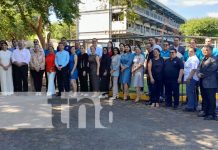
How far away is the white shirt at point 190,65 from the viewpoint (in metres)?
10.2

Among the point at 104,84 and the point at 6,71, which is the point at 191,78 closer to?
the point at 104,84

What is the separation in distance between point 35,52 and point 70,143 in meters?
6.29

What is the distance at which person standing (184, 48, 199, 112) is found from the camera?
10.2 meters

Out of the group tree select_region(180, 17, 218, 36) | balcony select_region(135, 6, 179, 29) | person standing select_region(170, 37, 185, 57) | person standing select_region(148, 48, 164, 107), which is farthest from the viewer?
tree select_region(180, 17, 218, 36)

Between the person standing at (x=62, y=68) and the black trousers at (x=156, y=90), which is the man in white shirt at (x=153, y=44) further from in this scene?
the person standing at (x=62, y=68)

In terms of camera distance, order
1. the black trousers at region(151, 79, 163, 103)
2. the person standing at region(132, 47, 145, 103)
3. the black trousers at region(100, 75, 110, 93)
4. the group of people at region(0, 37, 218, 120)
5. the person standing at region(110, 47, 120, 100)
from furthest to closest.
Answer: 1. the black trousers at region(100, 75, 110, 93)
2. the person standing at region(110, 47, 120, 100)
3. the person standing at region(132, 47, 145, 103)
4. the black trousers at region(151, 79, 163, 103)
5. the group of people at region(0, 37, 218, 120)

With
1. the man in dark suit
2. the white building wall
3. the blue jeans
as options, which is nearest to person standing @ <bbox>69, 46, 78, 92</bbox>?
the blue jeans

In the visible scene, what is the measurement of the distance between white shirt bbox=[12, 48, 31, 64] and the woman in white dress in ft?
0.62

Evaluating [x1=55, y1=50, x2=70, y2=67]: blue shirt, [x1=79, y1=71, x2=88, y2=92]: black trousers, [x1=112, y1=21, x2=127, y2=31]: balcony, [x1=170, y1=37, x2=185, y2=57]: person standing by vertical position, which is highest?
[x1=112, y1=21, x2=127, y2=31]: balcony

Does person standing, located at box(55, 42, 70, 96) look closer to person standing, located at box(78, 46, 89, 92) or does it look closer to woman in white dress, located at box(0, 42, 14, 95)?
person standing, located at box(78, 46, 89, 92)

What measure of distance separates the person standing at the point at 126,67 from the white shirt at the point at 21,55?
126 inches

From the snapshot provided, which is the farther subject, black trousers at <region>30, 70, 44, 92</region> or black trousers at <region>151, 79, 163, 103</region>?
black trousers at <region>30, 70, 44, 92</region>

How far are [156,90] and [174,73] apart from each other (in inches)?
32.9

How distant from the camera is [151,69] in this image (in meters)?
11.1
